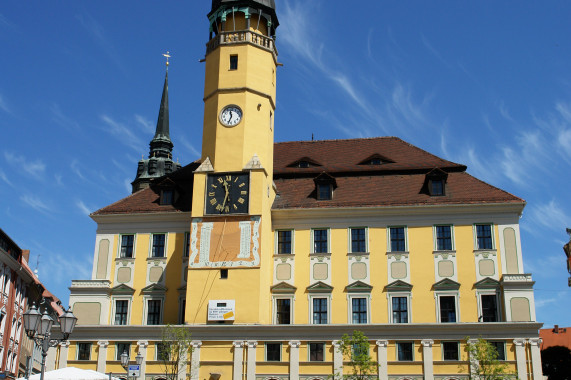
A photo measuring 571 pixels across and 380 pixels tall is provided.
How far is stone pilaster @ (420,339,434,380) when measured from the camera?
3862 cm

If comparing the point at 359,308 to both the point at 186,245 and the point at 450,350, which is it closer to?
the point at 450,350

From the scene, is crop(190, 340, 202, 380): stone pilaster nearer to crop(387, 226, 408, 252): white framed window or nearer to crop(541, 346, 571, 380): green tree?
crop(387, 226, 408, 252): white framed window

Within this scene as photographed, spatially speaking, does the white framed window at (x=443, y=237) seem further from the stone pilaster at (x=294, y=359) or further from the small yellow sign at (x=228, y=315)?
the small yellow sign at (x=228, y=315)

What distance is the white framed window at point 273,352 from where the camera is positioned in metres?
39.8

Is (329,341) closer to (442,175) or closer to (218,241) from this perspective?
(218,241)

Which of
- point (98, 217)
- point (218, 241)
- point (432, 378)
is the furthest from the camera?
point (98, 217)

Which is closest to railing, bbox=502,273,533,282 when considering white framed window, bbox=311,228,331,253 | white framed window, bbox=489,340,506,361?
white framed window, bbox=489,340,506,361

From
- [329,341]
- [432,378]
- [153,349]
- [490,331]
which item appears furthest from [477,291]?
[153,349]

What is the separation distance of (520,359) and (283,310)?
43.8 ft

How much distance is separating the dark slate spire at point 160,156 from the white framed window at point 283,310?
153 ft

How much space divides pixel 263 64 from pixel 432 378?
21.8 meters

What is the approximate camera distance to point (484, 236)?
4194 centimetres

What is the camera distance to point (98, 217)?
45.2 meters

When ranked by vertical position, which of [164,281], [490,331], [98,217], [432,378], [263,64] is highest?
[263,64]
